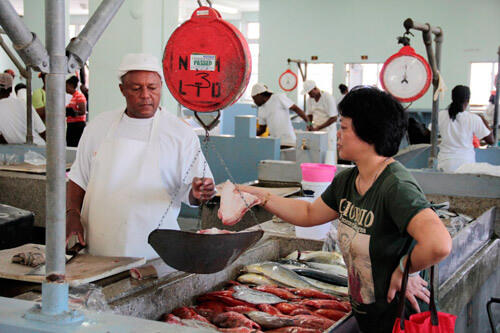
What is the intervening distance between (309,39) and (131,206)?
49.5ft

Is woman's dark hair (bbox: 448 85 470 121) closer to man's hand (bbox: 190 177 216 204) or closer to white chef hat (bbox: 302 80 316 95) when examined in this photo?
man's hand (bbox: 190 177 216 204)

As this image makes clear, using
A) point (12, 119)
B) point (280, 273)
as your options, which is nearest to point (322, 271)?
point (280, 273)

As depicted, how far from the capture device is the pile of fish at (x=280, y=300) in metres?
2.38

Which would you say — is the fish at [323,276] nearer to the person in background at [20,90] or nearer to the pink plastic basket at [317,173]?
the pink plastic basket at [317,173]

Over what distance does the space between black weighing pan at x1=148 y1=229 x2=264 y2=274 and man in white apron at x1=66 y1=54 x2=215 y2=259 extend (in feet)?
2.67

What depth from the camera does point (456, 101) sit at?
6.37 m

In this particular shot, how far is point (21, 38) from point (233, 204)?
1.45 metres

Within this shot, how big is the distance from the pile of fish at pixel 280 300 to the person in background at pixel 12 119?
446cm

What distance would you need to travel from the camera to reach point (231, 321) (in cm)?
238

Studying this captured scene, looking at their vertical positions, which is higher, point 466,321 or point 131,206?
point 131,206

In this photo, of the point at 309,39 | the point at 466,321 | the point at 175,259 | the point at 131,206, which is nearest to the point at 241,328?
the point at 175,259

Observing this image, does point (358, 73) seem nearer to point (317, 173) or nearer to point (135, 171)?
point (317, 173)

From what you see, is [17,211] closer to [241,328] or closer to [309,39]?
[241,328]

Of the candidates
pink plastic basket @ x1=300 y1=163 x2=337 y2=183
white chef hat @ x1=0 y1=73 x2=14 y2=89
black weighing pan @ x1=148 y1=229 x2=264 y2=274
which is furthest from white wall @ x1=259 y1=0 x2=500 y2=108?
black weighing pan @ x1=148 y1=229 x2=264 y2=274
